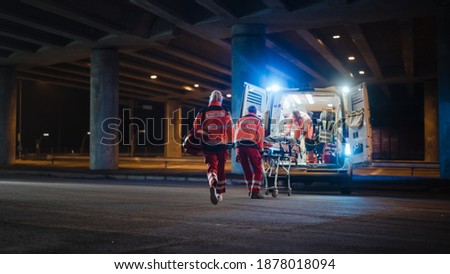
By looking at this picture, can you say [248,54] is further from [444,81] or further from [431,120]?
[431,120]

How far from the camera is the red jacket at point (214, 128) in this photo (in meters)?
9.66

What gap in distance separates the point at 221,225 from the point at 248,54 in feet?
41.3

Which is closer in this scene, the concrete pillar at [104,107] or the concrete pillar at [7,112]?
the concrete pillar at [104,107]

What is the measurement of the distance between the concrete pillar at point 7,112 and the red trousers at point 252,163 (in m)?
22.1

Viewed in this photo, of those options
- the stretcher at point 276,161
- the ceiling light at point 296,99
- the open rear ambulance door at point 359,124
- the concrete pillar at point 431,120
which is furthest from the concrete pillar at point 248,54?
the concrete pillar at point 431,120

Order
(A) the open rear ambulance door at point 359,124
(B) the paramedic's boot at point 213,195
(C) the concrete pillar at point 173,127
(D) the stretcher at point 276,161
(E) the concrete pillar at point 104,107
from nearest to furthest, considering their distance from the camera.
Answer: (B) the paramedic's boot at point 213,195
(D) the stretcher at point 276,161
(A) the open rear ambulance door at point 359,124
(E) the concrete pillar at point 104,107
(C) the concrete pillar at point 173,127

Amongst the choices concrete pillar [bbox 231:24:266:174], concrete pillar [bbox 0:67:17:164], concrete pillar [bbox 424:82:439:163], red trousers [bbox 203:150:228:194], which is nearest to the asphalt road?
red trousers [bbox 203:150:228:194]

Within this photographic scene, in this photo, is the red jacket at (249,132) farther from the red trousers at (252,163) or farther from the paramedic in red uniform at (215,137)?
the paramedic in red uniform at (215,137)

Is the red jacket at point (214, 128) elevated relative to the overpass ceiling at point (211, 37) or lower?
lower

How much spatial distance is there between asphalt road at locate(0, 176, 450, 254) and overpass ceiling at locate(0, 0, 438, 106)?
490 cm

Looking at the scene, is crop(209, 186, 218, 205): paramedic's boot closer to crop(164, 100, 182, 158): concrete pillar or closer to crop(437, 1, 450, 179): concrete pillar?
→ crop(437, 1, 450, 179): concrete pillar

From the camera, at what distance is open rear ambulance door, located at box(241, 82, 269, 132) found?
11.9 meters

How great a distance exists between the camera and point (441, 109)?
16.4 metres
